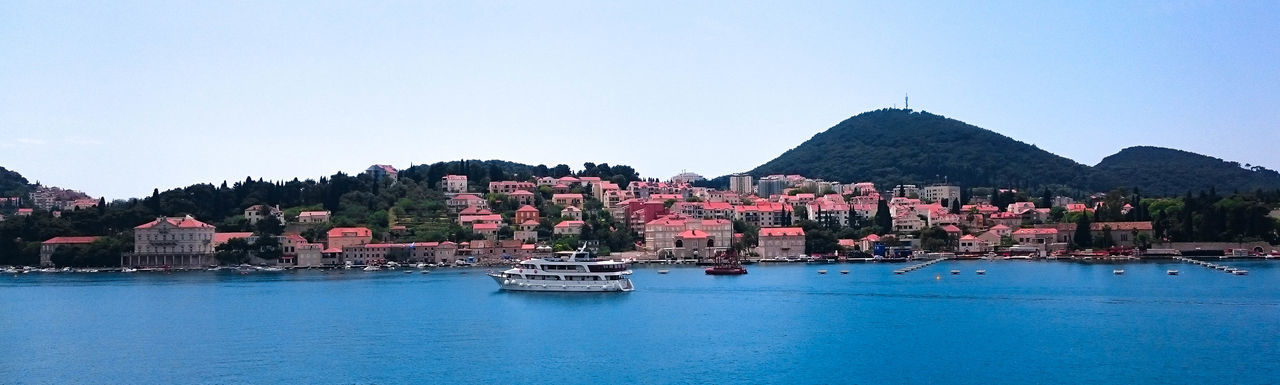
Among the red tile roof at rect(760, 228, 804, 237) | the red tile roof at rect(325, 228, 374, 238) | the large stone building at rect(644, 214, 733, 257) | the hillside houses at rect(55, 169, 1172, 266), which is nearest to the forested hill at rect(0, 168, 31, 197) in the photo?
the hillside houses at rect(55, 169, 1172, 266)

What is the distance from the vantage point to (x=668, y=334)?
30469 mm

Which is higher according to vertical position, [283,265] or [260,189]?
[260,189]

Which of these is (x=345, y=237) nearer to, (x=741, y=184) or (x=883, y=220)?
(x=883, y=220)

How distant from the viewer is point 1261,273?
179 ft

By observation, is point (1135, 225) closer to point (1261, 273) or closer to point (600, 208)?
point (1261, 273)

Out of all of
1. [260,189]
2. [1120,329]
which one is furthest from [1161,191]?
[1120,329]

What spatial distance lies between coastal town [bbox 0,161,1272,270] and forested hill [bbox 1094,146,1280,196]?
8749 cm

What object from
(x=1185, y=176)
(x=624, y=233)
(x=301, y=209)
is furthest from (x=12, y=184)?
(x=1185, y=176)

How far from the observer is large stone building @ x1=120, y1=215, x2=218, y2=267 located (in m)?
75.9

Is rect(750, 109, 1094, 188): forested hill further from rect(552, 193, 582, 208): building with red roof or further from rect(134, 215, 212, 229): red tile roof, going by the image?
rect(134, 215, 212, 229): red tile roof

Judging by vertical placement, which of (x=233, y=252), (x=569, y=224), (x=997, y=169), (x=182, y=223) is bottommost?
(x=233, y=252)

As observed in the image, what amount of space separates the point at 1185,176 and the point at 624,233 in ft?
432

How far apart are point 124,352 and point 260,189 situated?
6451cm

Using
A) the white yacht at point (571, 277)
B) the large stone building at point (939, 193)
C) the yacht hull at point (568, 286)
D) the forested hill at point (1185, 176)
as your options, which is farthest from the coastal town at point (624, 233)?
the forested hill at point (1185, 176)
